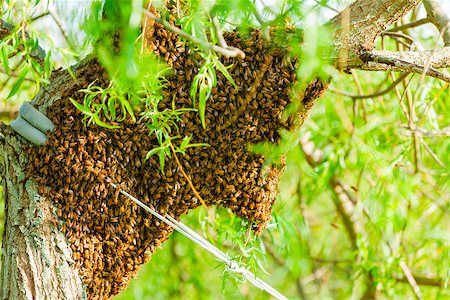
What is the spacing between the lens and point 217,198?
1.57m

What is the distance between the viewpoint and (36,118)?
4.85ft

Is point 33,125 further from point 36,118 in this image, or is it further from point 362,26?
point 362,26

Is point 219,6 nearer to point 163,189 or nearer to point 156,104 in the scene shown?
point 156,104

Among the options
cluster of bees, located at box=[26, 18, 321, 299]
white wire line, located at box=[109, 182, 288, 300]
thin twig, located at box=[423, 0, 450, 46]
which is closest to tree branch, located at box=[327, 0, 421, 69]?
cluster of bees, located at box=[26, 18, 321, 299]

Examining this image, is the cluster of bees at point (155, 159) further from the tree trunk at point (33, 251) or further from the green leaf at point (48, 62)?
the green leaf at point (48, 62)

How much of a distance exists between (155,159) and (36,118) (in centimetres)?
26

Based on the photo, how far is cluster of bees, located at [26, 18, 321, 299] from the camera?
1454 mm

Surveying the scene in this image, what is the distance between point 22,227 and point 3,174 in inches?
5.3

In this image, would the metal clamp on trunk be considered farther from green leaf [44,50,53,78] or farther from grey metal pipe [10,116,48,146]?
green leaf [44,50,53,78]

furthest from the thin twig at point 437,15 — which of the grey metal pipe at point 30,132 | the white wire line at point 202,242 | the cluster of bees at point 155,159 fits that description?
the grey metal pipe at point 30,132

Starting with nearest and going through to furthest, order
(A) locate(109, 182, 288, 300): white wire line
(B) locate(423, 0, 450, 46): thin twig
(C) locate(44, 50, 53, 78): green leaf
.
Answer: (C) locate(44, 50, 53, 78): green leaf < (A) locate(109, 182, 288, 300): white wire line < (B) locate(423, 0, 450, 46): thin twig

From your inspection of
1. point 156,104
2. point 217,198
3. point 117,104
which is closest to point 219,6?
point 156,104

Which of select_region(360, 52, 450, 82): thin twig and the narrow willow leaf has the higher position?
the narrow willow leaf

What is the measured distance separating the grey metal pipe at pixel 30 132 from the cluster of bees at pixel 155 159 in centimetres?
2
